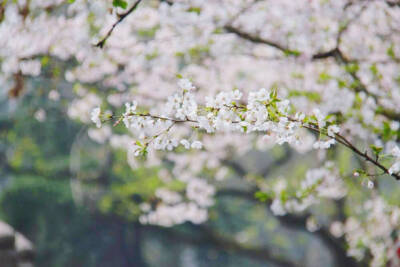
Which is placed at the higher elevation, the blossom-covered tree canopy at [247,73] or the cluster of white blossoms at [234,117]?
the cluster of white blossoms at [234,117]

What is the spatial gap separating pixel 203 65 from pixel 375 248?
3442 mm

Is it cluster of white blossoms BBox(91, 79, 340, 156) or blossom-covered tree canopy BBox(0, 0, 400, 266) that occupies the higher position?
cluster of white blossoms BBox(91, 79, 340, 156)

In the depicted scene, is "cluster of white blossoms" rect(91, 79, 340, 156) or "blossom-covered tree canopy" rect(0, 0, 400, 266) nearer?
"cluster of white blossoms" rect(91, 79, 340, 156)

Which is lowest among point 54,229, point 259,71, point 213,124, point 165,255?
point 165,255

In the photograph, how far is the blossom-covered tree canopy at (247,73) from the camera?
2611 millimetres

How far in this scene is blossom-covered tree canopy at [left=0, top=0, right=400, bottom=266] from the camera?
2.61 m

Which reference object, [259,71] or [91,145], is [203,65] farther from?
[91,145]

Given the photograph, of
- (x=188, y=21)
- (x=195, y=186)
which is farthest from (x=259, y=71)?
(x=188, y=21)

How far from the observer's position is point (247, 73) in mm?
8062

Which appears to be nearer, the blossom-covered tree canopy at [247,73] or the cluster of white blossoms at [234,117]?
the cluster of white blossoms at [234,117]

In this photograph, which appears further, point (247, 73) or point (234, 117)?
point (247, 73)

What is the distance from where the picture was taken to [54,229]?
457 inches

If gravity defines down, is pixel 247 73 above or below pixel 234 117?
below

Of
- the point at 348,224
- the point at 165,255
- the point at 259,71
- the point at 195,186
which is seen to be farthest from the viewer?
the point at 165,255
